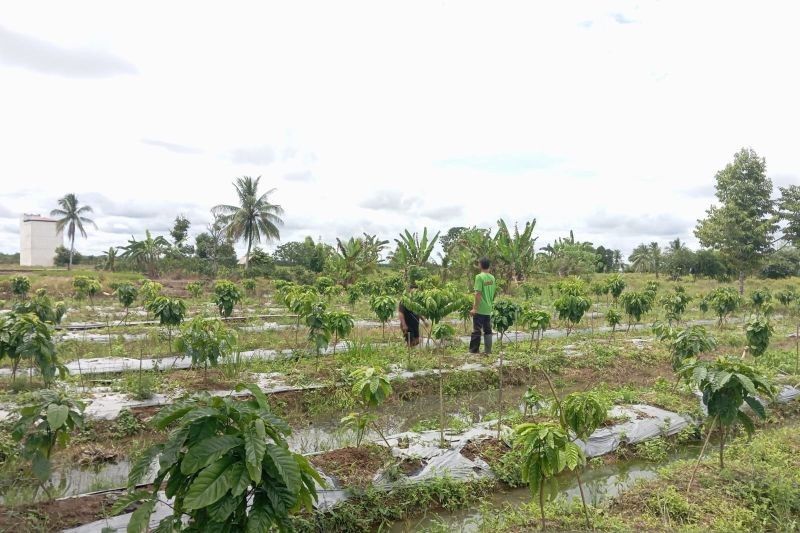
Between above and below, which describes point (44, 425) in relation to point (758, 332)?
below

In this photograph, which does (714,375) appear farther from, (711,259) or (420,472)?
(711,259)

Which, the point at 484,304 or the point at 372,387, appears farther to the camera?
the point at 484,304

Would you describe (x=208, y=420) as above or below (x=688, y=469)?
above

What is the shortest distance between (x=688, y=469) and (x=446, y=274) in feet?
70.0

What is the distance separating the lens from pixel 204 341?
5.82m

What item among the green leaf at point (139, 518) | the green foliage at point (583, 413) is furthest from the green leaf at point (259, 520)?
the green foliage at point (583, 413)

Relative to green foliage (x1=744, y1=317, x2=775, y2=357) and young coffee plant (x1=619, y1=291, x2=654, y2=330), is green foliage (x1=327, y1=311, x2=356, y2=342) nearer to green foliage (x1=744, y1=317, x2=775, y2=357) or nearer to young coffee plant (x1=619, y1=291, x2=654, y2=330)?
green foliage (x1=744, y1=317, x2=775, y2=357)

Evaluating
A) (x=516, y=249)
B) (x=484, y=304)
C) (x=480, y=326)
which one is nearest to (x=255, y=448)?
(x=484, y=304)

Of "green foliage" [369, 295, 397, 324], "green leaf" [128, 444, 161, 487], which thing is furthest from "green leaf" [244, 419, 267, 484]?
"green foliage" [369, 295, 397, 324]

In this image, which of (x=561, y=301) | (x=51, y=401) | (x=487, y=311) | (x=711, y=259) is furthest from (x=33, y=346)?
(x=711, y=259)

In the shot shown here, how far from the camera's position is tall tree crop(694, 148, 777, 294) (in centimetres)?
2294

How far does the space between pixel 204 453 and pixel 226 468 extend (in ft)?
0.39

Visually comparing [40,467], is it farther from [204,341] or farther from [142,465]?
[204,341]

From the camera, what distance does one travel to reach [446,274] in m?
25.6
